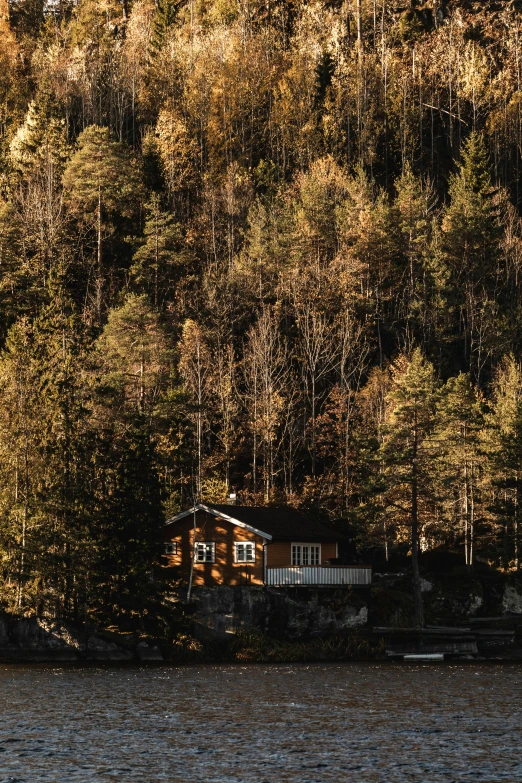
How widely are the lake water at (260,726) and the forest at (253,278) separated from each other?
1252 centimetres

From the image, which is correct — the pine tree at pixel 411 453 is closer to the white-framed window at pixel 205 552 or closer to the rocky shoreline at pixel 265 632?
the rocky shoreline at pixel 265 632

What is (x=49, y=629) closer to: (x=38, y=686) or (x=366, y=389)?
(x=38, y=686)

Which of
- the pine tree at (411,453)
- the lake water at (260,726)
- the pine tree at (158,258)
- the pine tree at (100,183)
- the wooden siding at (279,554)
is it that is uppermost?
the pine tree at (100,183)

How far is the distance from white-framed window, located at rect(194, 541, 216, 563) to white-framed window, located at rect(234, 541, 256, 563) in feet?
4.63

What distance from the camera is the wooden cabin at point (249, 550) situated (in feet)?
188

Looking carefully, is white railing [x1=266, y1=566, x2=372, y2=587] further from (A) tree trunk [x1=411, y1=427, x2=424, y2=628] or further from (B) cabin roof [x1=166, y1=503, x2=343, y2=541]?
(A) tree trunk [x1=411, y1=427, x2=424, y2=628]

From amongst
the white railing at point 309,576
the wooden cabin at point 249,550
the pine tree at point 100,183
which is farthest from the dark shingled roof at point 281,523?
the pine tree at point 100,183

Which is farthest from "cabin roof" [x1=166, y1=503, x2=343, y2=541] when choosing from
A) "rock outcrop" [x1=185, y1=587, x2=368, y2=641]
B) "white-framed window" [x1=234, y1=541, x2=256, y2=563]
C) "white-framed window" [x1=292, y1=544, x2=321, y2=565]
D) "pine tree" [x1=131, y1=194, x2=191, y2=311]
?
"pine tree" [x1=131, y1=194, x2=191, y2=311]

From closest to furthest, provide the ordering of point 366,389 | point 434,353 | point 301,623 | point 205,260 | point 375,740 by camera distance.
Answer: point 375,740 → point 301,623 → point 366,389 → point 434,353 → point 205,260

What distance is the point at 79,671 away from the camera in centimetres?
4609

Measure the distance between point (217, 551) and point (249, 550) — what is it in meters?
2.03

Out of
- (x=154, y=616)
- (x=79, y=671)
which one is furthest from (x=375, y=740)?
(x=154, y=616)

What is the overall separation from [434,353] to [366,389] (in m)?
12.3

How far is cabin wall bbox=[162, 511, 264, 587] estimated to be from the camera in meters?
57.9
